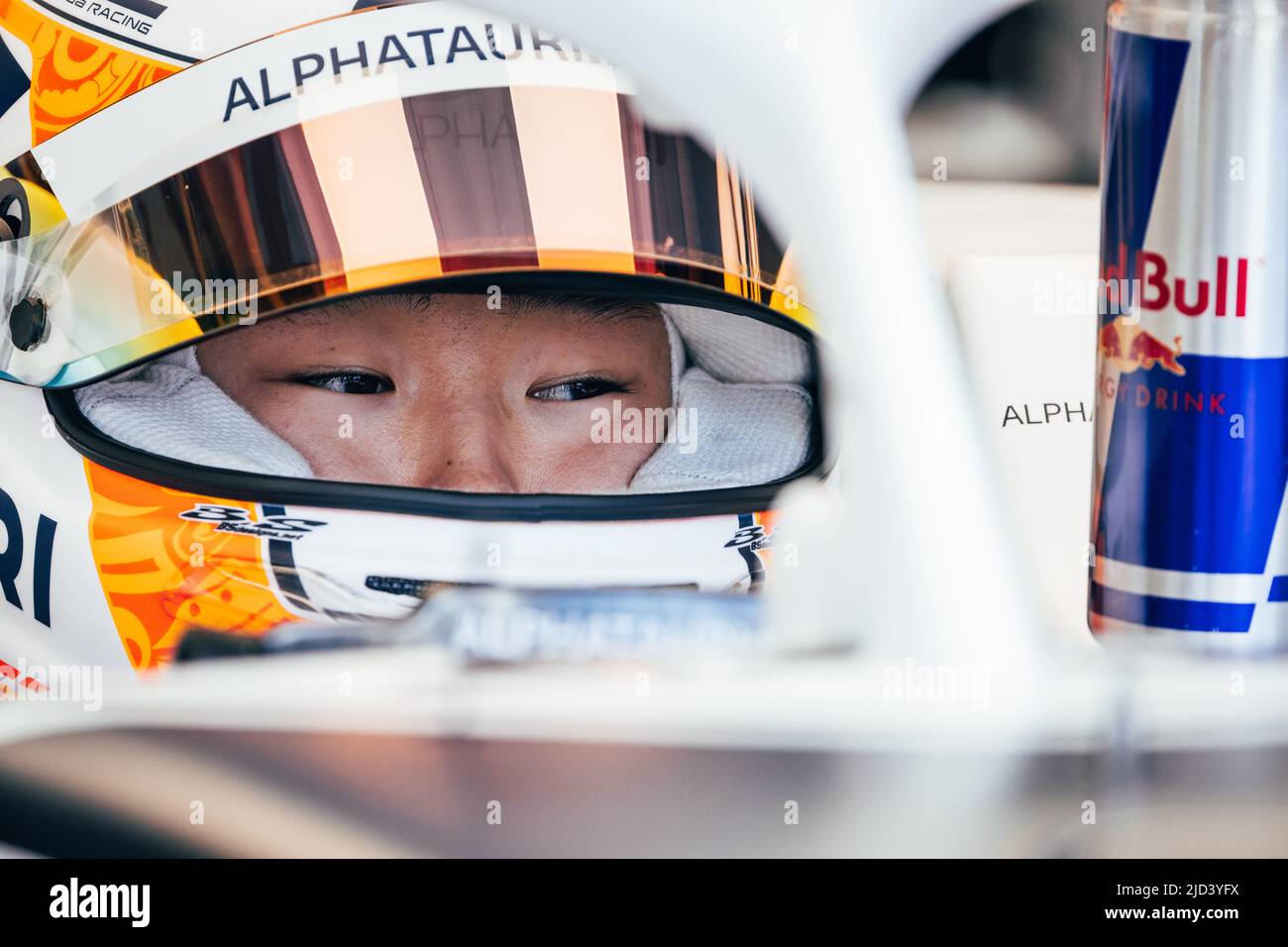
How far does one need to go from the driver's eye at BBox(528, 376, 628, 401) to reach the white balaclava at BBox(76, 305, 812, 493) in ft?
0.20

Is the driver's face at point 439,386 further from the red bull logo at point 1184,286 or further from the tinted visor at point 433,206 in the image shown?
the red bull logo at point 1184,286

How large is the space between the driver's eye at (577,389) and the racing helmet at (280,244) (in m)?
0.18

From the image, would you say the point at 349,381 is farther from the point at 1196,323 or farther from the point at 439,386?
the point at 1196,323

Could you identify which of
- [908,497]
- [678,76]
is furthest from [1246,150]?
[678,76]

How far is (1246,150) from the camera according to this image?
0.56 metres

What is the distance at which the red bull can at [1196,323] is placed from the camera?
0.56 metres

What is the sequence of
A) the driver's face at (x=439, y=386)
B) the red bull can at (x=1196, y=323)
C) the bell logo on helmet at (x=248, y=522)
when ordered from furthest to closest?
→ the driver's face at (x=439, y=386) < the bell logo on helmet at (x=248, y=522) < the red bull can at (x=1196, y=323)

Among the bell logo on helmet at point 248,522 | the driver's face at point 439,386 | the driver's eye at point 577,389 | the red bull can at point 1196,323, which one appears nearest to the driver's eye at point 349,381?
the driver's face at point 439,386

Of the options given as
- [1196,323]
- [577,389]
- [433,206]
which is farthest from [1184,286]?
[577,389]

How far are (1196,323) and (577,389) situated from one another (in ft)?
2.01

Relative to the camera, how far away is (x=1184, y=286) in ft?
1.91

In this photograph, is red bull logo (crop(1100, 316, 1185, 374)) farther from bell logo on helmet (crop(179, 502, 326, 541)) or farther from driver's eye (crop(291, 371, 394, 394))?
driver's eye (crop(291, 371, 394, 394))

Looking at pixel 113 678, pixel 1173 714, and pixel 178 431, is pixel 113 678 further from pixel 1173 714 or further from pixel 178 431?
pixel 1173 714

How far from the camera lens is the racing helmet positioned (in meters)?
0.81
